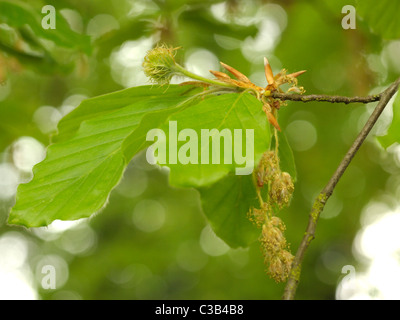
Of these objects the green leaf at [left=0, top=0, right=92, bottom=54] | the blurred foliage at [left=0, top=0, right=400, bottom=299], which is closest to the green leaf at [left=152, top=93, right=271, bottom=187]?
the blurred foliage at [left=0, top=0, right=400, bottom=299]

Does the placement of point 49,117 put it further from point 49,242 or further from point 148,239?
point 49,242

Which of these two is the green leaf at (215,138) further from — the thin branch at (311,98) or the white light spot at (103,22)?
the white light spot at (103,22)

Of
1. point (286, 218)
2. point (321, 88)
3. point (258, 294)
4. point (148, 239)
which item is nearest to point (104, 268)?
point (148, 239)

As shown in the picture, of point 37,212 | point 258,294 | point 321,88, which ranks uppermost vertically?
point 321,88

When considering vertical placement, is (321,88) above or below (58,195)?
above

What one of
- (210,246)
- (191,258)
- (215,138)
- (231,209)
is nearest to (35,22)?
(231,209)

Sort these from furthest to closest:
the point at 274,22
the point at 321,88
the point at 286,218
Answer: the point at 286,218
the point at 321,88
the point at 274,22
